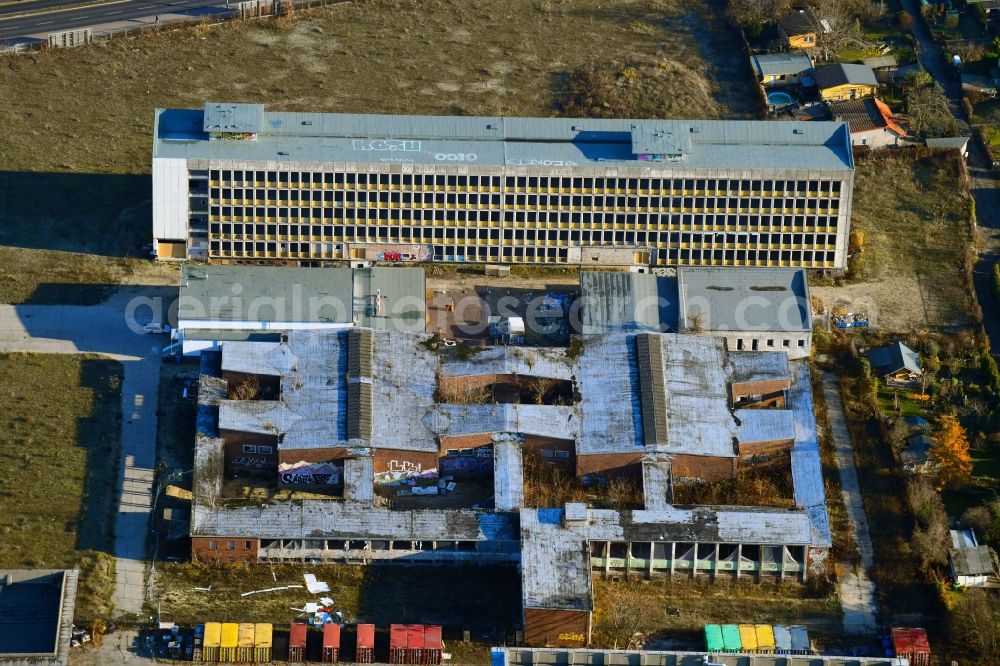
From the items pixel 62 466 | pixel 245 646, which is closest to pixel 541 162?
pixel 62 466

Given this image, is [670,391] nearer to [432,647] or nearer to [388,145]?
[432,647]

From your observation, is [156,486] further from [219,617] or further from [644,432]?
[644,432]

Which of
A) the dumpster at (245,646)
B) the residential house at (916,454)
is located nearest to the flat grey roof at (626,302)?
the residential house at (916,454)

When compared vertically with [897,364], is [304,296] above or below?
above

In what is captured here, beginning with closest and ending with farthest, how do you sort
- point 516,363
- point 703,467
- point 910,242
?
point 703,467, point 516,363, point 910,242

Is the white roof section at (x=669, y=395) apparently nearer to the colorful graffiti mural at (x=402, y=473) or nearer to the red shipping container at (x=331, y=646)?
the colorful graffiti mural at (x=402, y=473)

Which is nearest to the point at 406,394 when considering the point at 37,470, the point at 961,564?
the point at 37,470

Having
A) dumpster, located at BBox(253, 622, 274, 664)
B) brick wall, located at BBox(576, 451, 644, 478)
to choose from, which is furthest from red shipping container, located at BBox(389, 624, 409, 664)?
brick wall, located at BBox(576, 451, 644, 478)

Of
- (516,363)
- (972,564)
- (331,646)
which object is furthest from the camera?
(516,363)
